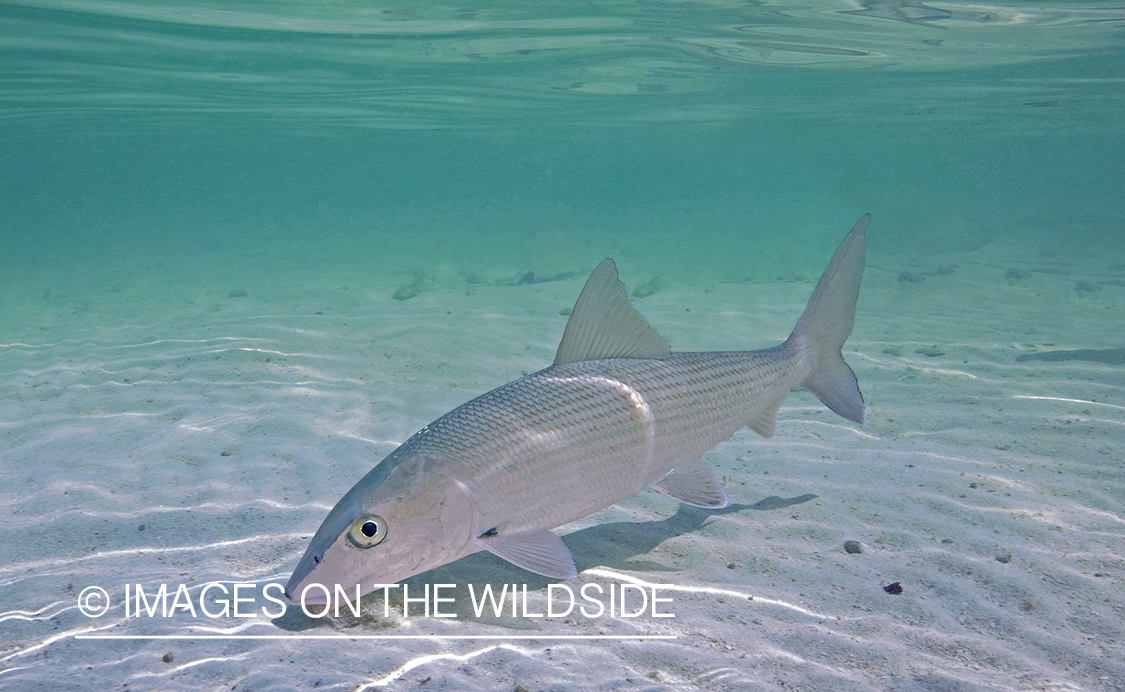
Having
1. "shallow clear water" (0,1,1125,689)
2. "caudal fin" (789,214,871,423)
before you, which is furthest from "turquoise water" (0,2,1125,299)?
"caudal fin" (789,214,871,423)

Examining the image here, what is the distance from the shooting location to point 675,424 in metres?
3.00

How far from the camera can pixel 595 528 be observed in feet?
12.8

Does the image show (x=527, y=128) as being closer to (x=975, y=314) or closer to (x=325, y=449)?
(x=975, y=314)

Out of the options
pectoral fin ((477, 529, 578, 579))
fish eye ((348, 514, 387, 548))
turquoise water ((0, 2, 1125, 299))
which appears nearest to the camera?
fish eye ((348, 514, 387, 548))

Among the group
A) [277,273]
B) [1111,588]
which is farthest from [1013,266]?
[277,273]

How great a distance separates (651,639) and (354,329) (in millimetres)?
7646

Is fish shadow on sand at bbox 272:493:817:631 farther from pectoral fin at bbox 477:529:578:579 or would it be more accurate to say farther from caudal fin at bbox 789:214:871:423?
caudal fin at bbox 789:214:871:423

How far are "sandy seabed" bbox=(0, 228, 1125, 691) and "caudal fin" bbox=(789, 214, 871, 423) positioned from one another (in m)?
0.95

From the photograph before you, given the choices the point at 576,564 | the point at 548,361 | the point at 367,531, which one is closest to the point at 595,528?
the point at 576,564

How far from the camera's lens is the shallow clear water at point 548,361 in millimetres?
2729

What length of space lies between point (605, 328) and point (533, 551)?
3.89 ft

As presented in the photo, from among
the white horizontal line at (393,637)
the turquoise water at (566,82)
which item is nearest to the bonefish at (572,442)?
the white horizontal line at (393,637)

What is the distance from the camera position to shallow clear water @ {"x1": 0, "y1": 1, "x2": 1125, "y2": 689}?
2.73 meters

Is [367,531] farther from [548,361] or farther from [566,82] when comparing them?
[566,82]
